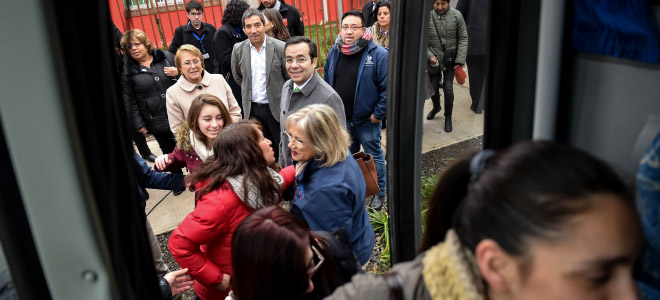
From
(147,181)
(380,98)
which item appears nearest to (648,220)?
(147,181)

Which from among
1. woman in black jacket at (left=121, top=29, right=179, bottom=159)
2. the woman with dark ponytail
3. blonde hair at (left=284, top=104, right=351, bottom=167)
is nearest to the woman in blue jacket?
blonde hair at (left=284, top=104, right=351, bottom=167)

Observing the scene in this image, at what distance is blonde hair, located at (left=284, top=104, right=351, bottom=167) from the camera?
2.14 metres

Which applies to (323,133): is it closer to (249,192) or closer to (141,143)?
(249,192)

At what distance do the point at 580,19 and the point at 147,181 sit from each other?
89.1 inches

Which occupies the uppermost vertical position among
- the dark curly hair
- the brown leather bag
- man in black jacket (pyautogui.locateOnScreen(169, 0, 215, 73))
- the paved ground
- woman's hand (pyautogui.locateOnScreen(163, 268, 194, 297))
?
the dark curly hair

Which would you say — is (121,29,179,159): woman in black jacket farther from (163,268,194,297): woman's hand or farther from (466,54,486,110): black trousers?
(466,54,486,110): black trousers

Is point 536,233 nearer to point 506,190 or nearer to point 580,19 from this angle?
point 506,190

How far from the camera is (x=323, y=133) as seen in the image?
7.09ft

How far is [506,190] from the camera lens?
819 mm

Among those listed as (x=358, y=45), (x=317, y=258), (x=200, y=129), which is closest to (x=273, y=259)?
(x=317, y=258)

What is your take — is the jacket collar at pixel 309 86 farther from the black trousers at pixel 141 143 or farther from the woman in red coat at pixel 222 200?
the black trousers at pixel 141 143

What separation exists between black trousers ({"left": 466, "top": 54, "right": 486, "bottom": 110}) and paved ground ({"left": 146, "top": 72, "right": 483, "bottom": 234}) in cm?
114

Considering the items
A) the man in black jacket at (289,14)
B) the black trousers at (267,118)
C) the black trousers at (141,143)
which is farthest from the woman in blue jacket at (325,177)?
the man in black jacket at (289,14)

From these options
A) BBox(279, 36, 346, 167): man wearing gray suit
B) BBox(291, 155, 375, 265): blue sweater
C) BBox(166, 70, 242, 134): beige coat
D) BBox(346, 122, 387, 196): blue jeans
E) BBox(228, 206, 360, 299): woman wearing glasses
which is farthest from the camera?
BBox(346, 122, 387, 196): blue jeans
